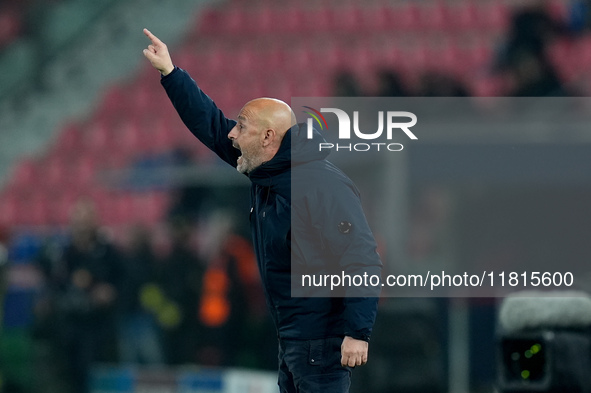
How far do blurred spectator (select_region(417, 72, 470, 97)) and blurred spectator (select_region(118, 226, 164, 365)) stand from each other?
2894 millimetres

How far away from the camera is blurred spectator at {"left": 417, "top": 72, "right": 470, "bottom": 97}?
9406mm

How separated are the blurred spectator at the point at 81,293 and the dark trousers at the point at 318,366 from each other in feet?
14.3

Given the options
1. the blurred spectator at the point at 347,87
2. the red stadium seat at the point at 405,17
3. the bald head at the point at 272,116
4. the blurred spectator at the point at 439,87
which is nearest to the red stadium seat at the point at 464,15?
the red stadium seat at the point at 405,17

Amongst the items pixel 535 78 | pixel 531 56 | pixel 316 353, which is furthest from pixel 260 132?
pixel 531 56

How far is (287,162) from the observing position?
14.8 feet

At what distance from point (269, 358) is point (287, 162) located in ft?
14.9

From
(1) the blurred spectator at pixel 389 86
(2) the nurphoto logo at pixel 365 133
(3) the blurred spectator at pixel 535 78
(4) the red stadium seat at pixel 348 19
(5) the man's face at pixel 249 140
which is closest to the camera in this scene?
(5) the man's face at pixel 249 140

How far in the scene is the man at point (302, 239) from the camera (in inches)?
170

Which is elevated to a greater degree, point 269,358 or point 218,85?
point 218,85

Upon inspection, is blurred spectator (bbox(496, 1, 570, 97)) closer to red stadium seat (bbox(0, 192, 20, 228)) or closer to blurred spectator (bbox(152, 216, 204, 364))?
blurred spectator (bbox(152, 216, 204, 364))

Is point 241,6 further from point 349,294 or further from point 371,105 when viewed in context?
point 349,294

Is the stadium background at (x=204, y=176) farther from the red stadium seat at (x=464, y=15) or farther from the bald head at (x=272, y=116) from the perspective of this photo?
the bald head at (x=272, y=116)

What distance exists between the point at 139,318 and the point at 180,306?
1.23 ft

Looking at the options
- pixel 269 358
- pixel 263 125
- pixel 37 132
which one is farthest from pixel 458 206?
pixel 37 132
